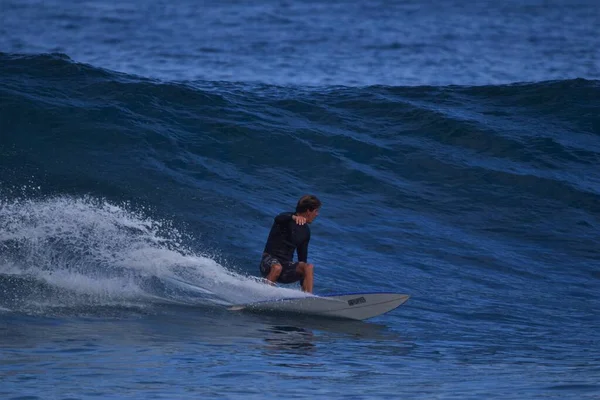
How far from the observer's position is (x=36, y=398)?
7.57 meters

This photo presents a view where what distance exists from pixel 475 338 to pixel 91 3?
2226 inches

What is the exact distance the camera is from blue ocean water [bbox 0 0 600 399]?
8953mm

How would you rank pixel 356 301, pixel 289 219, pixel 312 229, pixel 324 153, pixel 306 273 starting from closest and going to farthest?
pixel 356 301 → pixel 306 273 → pixel 289 219 → pixel 312 229 → pixel 324 153

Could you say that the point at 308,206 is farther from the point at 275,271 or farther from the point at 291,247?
the point at 275,271

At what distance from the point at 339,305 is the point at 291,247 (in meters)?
0.92

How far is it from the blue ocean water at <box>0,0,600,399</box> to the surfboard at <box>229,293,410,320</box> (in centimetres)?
16

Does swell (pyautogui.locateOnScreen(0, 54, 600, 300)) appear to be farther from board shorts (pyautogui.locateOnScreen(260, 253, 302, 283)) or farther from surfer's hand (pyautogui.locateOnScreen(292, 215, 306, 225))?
surfer's hand (pyautogui.locateOnScreen(292, 215, 306, 225))

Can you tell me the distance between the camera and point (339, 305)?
1125 centimetres

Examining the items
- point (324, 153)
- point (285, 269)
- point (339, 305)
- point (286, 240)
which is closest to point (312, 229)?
point (324, 153)

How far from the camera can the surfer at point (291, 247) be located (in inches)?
451

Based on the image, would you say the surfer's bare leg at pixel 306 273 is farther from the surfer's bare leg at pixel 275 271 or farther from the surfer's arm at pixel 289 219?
the surfer's arm at pixel 289 219

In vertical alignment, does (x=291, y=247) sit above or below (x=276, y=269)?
above

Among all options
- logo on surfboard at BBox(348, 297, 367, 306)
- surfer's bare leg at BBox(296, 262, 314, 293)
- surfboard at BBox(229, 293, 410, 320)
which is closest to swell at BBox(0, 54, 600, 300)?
surfer's bare leg at BBox(296, 262, 314, 293)

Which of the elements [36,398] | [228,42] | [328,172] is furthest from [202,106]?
[228,42]
